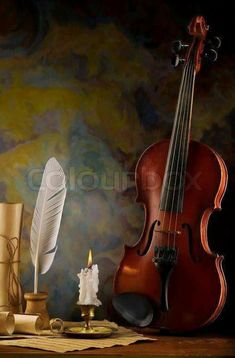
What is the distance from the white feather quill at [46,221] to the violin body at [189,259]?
284 millimetres

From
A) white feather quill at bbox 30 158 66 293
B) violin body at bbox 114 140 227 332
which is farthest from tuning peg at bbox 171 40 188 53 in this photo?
white feather quill at bbox 30 158 66 293

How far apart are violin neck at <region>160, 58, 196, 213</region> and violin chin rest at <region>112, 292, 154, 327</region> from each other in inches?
12.9

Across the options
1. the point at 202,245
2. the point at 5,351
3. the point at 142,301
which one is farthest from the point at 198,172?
the point at 5,351

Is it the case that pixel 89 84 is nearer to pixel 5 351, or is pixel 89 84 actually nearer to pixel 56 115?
pixel 56 115

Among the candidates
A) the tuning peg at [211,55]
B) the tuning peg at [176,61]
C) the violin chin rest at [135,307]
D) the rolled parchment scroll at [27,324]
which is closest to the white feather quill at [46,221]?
the rolled parchment scroll at [27,324]

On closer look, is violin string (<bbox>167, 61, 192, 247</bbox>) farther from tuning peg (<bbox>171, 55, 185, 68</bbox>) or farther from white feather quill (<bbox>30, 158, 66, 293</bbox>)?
white feather quill (<bbox>30, 158, 66, 293</bbox>)

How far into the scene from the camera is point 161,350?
2244mm

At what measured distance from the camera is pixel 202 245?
2438mm

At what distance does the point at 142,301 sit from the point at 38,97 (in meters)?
0.95

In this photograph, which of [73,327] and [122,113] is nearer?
[73,327]

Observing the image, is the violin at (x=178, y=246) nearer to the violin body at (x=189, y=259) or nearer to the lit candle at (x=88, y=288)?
the violin body at (x=189, y=259)

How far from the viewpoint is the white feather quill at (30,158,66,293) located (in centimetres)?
262

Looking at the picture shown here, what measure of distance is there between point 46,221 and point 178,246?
1.66 feet

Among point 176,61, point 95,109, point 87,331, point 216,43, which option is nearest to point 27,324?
point 87,331
